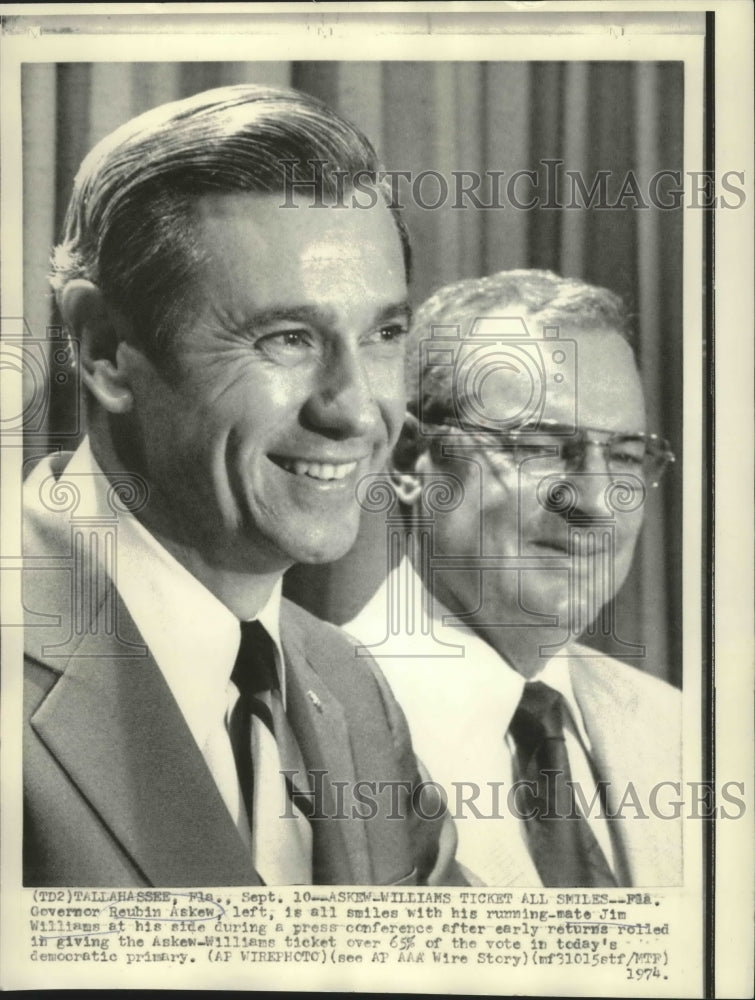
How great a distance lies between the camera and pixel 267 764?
1.22 meters

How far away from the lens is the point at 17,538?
1245 mm

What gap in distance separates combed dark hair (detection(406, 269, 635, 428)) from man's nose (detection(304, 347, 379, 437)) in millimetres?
72

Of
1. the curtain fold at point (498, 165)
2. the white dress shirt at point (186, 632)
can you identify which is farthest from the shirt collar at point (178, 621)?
the curtain fold at point (498, 165)

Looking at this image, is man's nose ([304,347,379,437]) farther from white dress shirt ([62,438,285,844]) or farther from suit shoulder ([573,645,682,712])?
suit shoulder ([573,645,682,712])

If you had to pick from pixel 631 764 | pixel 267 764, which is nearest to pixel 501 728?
pixel 631 764

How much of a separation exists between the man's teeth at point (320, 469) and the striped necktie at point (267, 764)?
21 cm

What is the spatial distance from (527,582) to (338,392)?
345 millimetres

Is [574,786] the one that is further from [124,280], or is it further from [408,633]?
[124,280]

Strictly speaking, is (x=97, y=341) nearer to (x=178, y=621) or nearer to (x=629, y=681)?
(x=178, y=621)

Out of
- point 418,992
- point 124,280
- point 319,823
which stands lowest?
point 418,992

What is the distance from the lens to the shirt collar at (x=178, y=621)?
1218mm

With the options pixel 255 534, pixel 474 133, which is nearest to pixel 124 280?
pixel 255 534

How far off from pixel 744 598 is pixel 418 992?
66 cm

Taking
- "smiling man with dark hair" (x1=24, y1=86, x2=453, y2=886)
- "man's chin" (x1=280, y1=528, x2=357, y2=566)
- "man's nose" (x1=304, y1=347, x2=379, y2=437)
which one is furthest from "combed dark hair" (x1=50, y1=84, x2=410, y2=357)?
"man's chin" (x1=280, y1=528, x2=357, y2=566)
